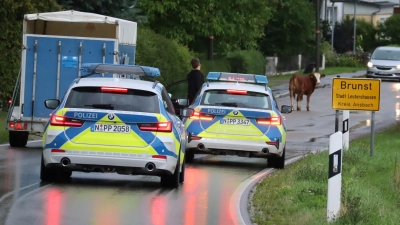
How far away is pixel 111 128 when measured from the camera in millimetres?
13578

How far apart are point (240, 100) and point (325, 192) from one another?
15.8 feet

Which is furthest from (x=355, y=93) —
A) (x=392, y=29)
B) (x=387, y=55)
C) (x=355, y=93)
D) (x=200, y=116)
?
(x=392, y=29)

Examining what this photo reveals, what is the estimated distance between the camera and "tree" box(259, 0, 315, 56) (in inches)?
2576

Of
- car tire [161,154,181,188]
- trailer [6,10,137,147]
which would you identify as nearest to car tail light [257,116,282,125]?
car tire [161,154,181,188]

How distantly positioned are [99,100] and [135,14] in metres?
22.4

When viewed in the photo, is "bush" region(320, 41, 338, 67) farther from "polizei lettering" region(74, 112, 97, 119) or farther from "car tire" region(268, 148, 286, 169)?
"polizei lettering" region(74, 112, 97, 119)

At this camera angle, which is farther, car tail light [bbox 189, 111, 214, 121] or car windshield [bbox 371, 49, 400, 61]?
car windshield [bbox 371, 49, 400, 61]

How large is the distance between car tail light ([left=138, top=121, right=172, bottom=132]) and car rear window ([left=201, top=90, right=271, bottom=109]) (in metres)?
4.38

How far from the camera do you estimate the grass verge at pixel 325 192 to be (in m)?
11.5

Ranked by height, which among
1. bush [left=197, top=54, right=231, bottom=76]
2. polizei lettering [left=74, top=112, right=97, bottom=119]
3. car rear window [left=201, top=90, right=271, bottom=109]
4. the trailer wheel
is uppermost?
bush [left=197, top=54, right=231, bottom=76]

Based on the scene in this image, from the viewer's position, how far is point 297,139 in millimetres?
25844

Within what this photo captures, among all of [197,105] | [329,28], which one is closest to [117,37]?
[197,105]

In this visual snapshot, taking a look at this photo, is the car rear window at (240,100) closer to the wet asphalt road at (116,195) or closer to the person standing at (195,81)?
the wet asphalt road at (116,195)

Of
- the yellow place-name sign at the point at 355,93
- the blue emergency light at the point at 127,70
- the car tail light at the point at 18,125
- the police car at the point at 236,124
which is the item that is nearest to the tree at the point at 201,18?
the car tail light at the point at 18,125
